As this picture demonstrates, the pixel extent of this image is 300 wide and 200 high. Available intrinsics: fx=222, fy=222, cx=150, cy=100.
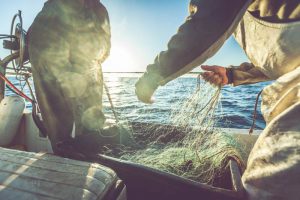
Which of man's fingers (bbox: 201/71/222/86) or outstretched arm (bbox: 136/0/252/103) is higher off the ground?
outstretched arm (bbox: 136/0/252/103)

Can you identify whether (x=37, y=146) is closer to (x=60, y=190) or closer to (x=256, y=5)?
(x=60, y=190)

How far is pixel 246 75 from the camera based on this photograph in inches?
96.4

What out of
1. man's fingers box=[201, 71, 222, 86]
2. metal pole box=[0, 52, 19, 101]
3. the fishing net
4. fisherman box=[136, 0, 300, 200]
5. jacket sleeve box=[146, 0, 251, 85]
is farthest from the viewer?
metal pole box=[0, 52, 19, 101]

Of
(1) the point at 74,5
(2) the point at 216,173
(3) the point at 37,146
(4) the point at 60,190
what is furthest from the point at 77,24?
(3) the point at 37,146

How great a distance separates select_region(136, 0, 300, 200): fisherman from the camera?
1044mm

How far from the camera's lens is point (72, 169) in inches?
51.1

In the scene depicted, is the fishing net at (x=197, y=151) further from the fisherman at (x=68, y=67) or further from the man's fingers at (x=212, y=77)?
the fisherman at (x=68, y=67)

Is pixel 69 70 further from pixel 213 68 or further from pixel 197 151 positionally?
pixel 197 151

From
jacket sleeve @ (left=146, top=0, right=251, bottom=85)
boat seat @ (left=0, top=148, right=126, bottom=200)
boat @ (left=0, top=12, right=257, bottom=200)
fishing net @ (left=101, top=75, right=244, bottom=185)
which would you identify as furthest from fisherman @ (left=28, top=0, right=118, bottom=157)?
jacket sleeve @ (left=146, top=0, right=251, bottom=85)

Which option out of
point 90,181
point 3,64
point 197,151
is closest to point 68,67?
point 3,64

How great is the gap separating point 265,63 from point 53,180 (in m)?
1.49

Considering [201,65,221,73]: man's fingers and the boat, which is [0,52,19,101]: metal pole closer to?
the boat

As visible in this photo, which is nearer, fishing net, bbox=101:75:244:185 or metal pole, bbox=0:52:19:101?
fishing net, bbox=101:75:244:185

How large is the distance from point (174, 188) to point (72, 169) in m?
0.73
